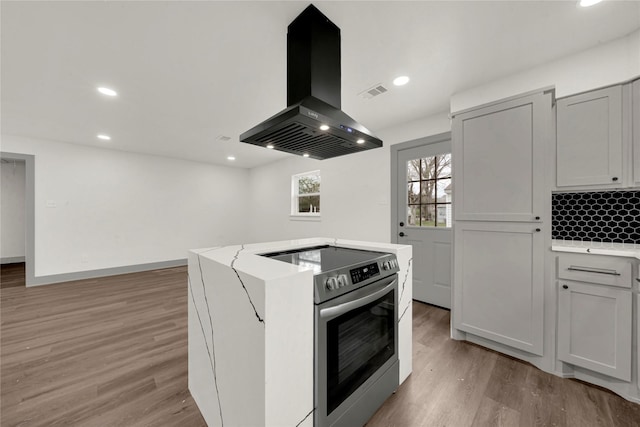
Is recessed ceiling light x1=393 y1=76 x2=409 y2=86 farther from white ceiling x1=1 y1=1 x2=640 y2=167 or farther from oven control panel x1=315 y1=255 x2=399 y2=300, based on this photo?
oven control panel x1=315 y1=255 x2=399 y2=300

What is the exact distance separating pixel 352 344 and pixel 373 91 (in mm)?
2430

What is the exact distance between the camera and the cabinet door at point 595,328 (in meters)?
1.60

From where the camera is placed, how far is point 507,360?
79.7 inches

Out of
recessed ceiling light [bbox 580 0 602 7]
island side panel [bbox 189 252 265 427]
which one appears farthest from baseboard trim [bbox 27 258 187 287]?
recessed ceiling light [bbox 580 0 602 7]

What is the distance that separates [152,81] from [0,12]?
36.5 inches

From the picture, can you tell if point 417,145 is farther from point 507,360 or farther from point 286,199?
point 286,199

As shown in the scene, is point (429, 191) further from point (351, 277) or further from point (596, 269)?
point (351, 277)

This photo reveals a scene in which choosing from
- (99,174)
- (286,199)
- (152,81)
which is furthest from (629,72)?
(99,174)

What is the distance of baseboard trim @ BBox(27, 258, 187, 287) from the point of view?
4109 mm

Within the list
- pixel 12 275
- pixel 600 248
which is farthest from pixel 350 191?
pixel 12 275

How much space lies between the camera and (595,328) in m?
1.70

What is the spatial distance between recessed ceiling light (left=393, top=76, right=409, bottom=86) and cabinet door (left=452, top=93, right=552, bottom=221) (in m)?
0.61

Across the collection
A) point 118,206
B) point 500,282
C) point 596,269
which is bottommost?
point 500,282

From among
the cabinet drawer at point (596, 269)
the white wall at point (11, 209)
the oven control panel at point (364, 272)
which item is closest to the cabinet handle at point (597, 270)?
the cabinet drawer at point (596, 269)
